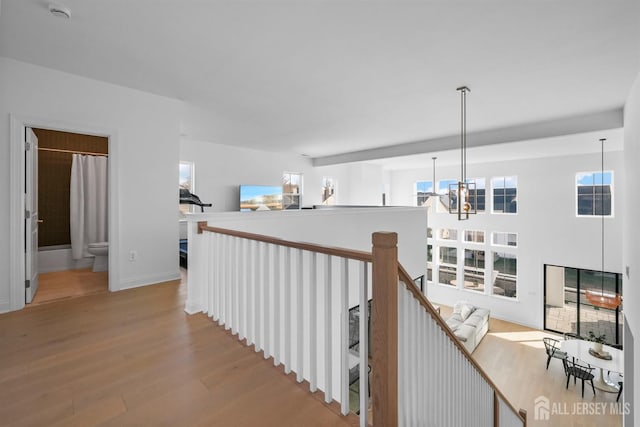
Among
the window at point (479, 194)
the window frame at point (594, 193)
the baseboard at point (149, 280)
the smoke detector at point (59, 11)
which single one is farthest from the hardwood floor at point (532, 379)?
the smoke detector at point (59, 11)

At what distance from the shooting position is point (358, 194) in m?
10.1

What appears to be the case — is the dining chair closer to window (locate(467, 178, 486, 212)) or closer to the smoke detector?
window (locate(467, 178, 486, 212))

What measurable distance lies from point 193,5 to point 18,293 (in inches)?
123

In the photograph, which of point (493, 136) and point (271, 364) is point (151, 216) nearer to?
point (271, 364)

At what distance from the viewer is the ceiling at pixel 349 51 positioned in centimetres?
221

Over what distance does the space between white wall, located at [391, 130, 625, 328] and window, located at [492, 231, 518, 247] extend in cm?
15

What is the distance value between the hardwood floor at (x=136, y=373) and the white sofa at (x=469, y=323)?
22.3ft

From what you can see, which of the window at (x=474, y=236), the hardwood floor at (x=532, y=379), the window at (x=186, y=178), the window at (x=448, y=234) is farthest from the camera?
the window at (x=448, y=234)

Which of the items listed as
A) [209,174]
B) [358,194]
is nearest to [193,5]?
[209,174]

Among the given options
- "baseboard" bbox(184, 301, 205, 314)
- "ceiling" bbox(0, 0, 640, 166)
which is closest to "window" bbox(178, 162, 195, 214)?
"ceiling" bbox(0, 0, 640, 166)

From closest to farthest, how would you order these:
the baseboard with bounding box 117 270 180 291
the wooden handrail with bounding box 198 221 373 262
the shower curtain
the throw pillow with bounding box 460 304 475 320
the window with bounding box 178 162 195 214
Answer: the wooden handrail with bounding box 198 221 373 262 < the baseboard with bounding box 117 270 180 291 < the shower curtain < the window with bounding box 178 162 195 214 < the throw pillow with bounding box 460 304 475 320

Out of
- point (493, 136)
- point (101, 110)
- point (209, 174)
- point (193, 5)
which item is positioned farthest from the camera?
point (209, 174)

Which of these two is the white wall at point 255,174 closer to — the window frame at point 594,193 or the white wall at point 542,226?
the white wall at point 542,226

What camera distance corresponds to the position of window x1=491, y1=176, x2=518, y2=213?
9.23 meters
